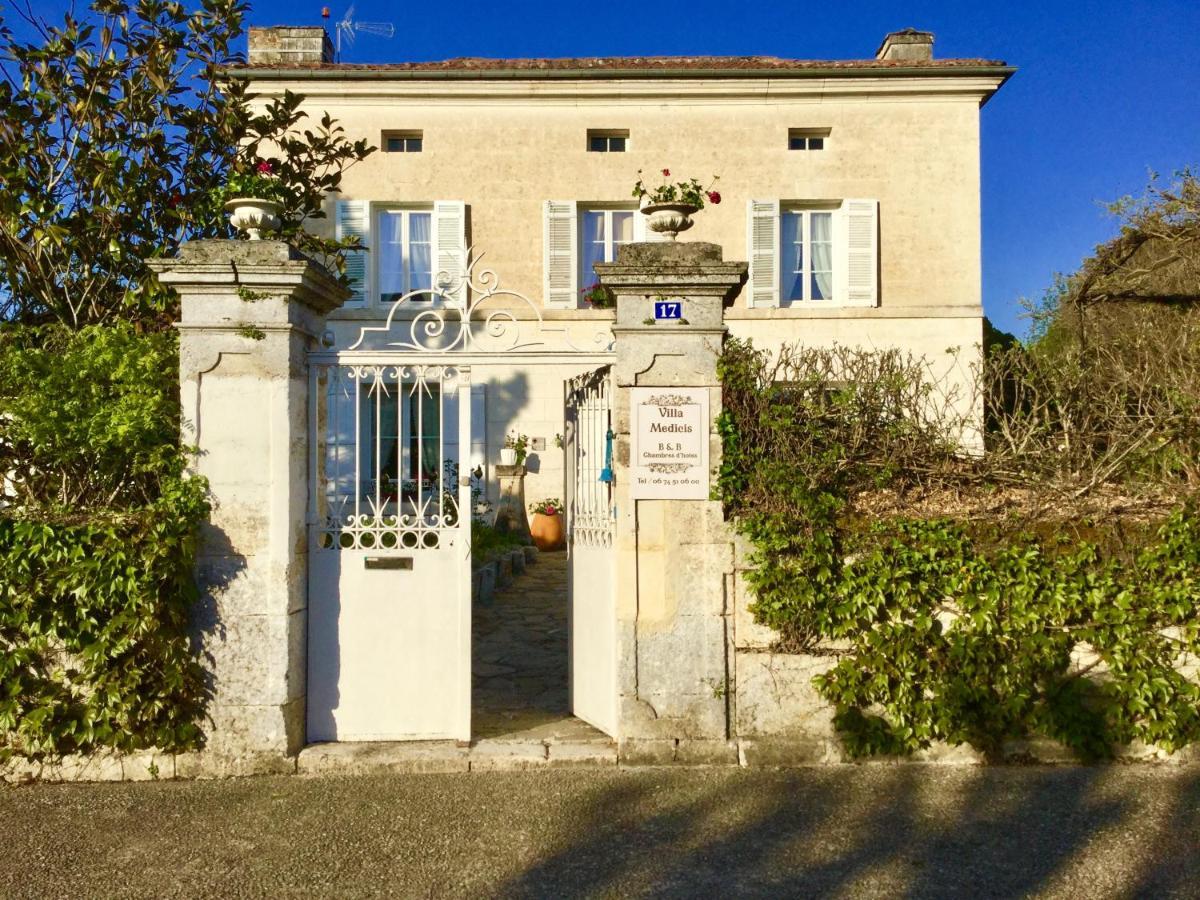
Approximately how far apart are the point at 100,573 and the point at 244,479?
2.66 feet

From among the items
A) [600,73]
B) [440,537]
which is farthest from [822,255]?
[440,537]

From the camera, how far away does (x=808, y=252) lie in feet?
42.6

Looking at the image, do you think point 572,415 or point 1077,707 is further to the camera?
point 572,415

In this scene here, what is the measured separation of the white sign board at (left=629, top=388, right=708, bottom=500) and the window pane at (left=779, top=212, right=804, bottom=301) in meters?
8.66

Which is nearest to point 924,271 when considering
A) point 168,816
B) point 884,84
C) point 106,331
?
point 884,84

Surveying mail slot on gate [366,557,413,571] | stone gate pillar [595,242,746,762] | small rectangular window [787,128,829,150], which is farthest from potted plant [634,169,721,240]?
small rectangular window [787,128,829,150]

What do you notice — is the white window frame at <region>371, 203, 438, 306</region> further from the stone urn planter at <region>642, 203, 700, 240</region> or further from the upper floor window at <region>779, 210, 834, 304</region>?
the stone urn planter at <region>642, 203, 700, 240</region>

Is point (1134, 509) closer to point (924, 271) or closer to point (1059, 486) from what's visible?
point (1059, 486)

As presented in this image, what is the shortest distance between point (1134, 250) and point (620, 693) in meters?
8.49

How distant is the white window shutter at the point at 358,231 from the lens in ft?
41.3

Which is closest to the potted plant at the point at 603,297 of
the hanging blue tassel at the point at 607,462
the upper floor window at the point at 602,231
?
the hanging blue tassel at the point at 607,462

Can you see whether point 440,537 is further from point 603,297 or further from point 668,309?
point 668,309

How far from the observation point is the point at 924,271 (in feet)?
41.6

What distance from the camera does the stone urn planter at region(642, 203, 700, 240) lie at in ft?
16.3
